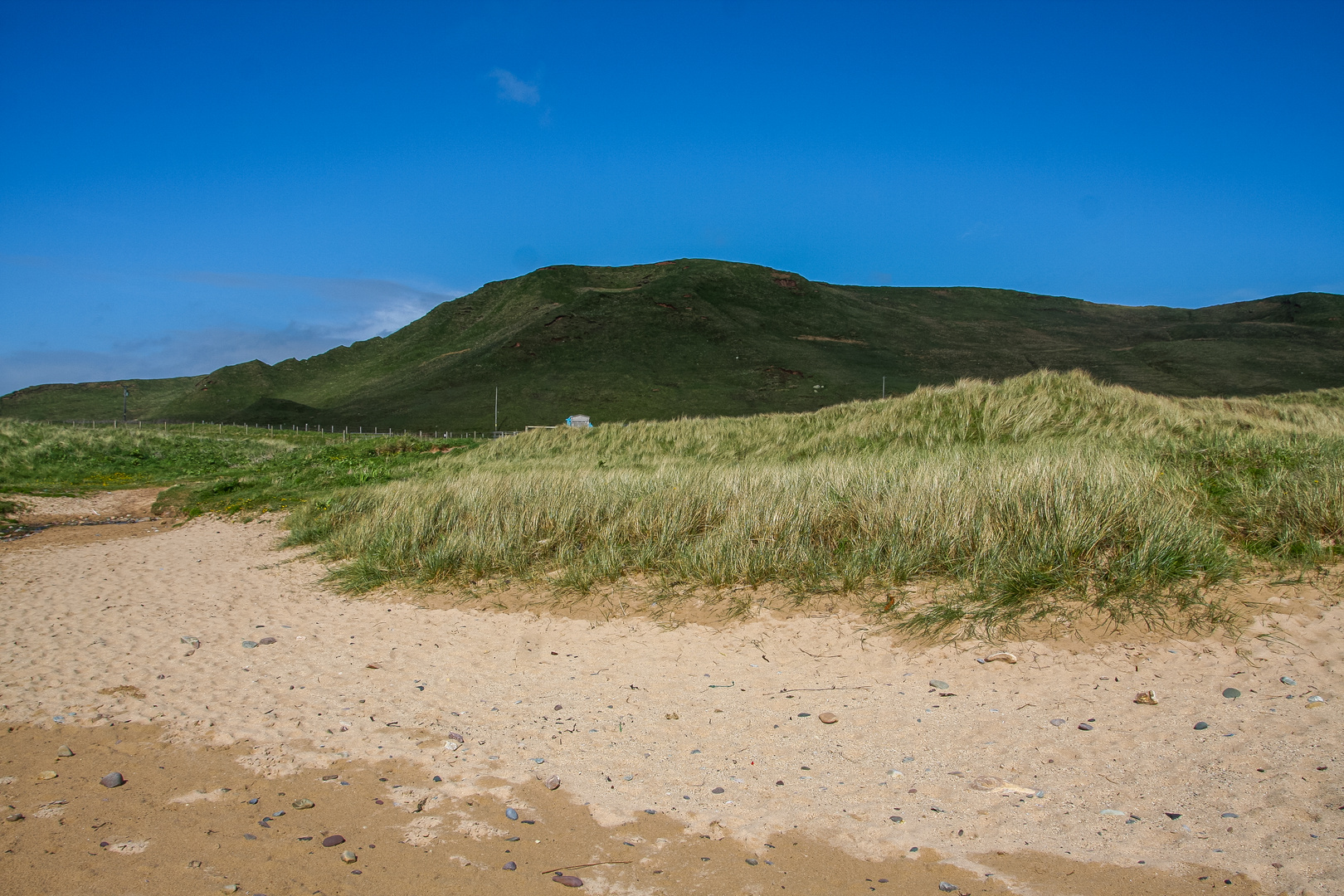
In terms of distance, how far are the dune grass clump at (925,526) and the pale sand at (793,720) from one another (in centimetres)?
59

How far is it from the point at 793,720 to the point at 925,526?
115 inches

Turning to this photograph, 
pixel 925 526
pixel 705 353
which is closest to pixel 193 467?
pixel 925 526

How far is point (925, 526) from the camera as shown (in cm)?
677

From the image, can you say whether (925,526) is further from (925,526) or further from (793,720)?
(793,720)

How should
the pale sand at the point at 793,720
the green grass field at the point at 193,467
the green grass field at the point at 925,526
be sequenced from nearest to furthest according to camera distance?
1. the pale sand at the point at 793,720
2. the green grass field at the point at 925,526
3. the green grass field at the point at 193,467

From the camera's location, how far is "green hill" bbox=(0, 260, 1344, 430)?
3519 inches

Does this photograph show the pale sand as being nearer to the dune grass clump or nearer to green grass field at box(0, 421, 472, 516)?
the dune grass clump

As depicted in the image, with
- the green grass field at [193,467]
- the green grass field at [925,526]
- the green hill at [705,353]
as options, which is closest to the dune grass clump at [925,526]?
the green grass field at [925,526]

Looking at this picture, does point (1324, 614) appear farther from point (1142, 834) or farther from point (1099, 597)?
point (1142, 834)

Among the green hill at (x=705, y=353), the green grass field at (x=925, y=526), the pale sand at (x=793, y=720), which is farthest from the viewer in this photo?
the green hill at (x=705, y=353)

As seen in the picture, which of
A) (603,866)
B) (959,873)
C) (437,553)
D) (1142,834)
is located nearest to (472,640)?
(437,553)

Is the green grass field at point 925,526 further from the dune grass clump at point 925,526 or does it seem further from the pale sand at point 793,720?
the pale sand at point 793,720

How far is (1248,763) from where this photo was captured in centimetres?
354

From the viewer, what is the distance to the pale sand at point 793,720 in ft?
10.6
